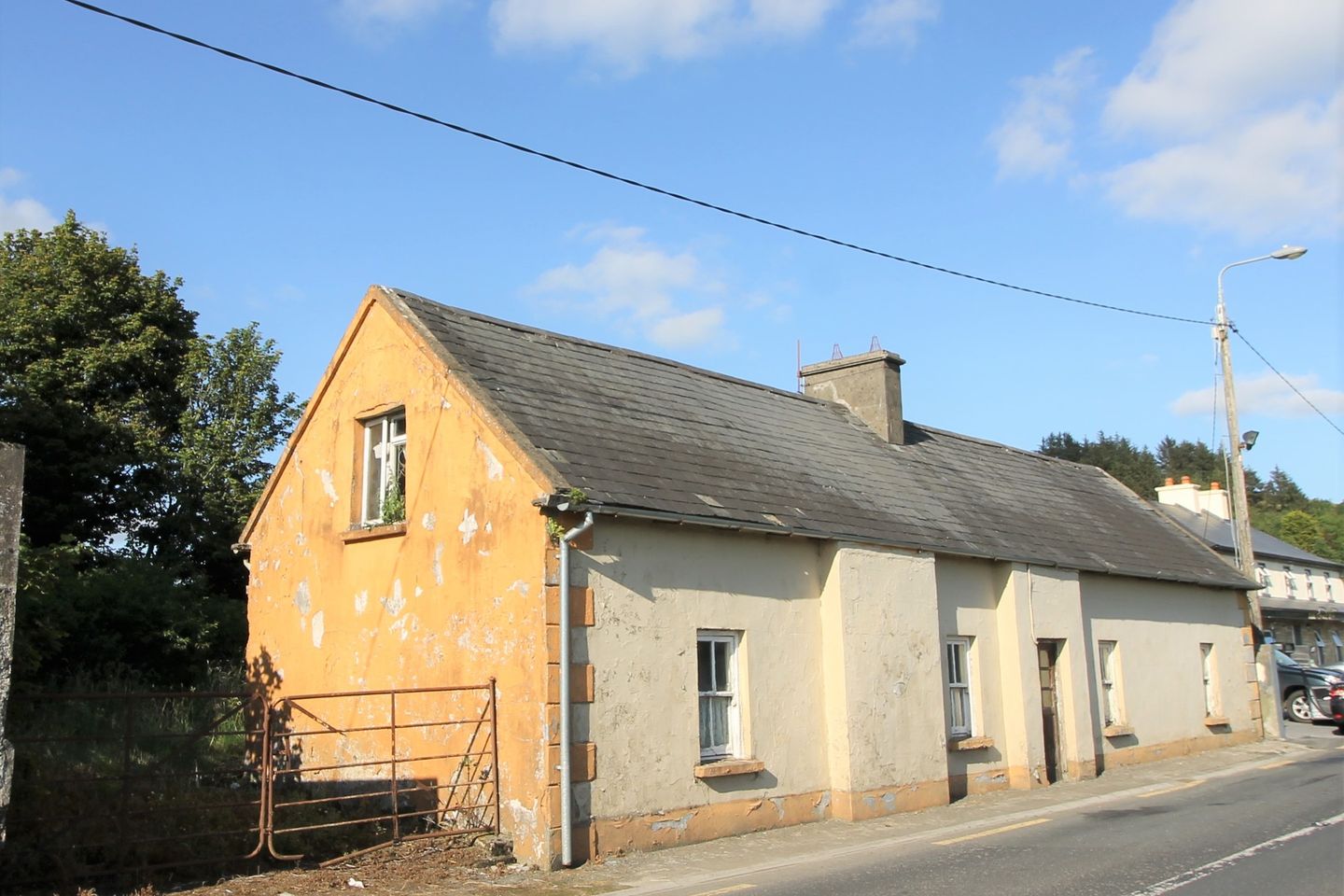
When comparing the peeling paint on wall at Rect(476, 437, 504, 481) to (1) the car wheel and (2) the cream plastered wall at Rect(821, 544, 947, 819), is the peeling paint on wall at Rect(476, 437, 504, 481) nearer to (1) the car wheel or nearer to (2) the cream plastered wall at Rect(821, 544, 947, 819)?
(2) the cream plastered wall at Rect(821, 544, 947, 819)

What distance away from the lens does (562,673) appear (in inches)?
446

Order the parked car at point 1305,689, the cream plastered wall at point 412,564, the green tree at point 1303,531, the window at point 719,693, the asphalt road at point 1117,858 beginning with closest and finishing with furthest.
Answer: the asphalt road at point 1117,858
the cream plastered wall at point 412,564
the window at point 719,693
the parked car at point 1305,689
the green tree at point 1303,531

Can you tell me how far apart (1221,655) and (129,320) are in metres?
27.0

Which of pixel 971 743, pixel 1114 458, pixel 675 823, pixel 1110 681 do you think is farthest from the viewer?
pixel 1114 458

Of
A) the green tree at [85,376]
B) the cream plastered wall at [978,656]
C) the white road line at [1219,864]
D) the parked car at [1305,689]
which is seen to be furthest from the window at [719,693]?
the parked car at [1305,689]

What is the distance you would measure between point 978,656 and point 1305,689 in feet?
55.2

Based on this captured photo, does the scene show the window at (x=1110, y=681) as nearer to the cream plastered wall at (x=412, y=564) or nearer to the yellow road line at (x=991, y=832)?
the yellow road line at (x=991, y=832)

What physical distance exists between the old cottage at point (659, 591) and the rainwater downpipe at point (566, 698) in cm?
5

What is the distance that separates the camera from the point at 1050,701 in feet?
60.3

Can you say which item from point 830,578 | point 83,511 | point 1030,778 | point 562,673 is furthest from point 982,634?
point 83,511

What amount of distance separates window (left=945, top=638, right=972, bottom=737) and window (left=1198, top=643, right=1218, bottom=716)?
28.8 ft

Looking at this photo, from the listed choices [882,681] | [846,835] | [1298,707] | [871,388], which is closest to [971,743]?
[882,681]

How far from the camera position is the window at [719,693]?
1301 centimetres

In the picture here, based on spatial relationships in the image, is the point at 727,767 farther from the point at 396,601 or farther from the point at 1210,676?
the point at 1210,676
